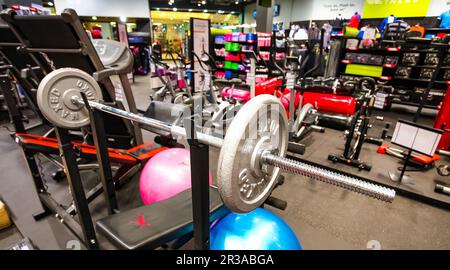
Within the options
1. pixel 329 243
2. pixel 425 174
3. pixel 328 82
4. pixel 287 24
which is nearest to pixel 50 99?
pixel 329 243

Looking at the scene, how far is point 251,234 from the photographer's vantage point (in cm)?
131

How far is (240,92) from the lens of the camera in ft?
13.6

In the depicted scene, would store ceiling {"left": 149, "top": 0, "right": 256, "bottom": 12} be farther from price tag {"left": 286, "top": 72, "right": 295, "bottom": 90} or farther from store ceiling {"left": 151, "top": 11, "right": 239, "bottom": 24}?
price tag {"left": 286, "top": 72, "right": 295, "bottom": 90}

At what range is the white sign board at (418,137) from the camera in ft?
7.49

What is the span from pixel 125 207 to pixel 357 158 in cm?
291

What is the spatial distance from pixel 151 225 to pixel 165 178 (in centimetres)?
73

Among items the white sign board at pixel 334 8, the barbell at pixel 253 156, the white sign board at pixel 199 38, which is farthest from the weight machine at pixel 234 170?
the white sign board at pixel 334 8

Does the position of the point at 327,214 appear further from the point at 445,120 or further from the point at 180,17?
the point at 180,17

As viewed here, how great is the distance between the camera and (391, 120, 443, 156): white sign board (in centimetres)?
228

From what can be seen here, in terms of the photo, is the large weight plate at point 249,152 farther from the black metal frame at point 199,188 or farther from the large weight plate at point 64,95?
the large weight plate at point 64,95

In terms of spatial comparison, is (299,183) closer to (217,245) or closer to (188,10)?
(217,245)

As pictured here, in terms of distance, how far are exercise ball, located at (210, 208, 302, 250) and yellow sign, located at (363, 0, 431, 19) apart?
326 inches

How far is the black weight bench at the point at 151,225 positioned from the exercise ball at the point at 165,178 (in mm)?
468

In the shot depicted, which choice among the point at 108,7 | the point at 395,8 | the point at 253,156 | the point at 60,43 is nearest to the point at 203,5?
the point at 108,7
